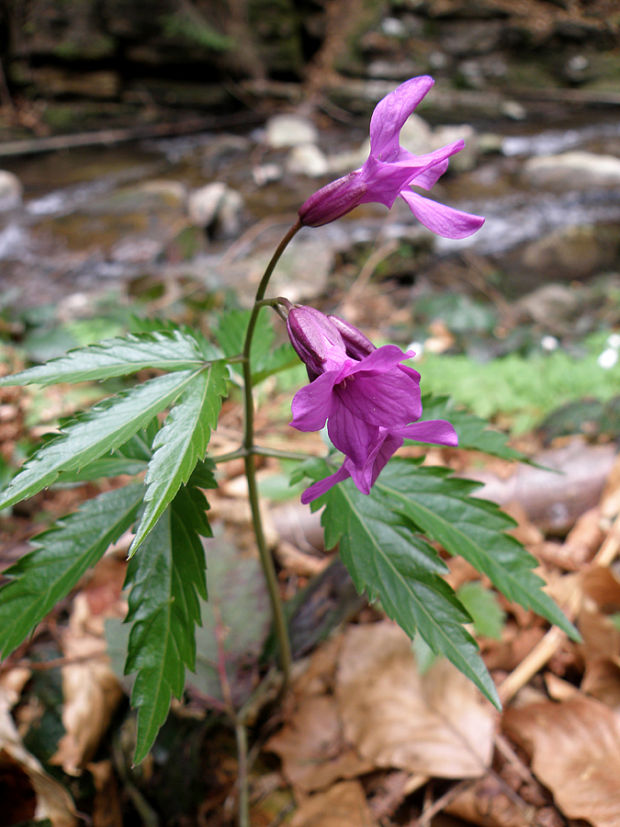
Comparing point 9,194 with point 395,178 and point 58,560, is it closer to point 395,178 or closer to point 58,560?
point 58,560

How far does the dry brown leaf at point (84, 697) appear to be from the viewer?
1379 millimetres

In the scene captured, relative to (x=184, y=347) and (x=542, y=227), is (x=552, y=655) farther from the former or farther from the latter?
(x=542, y=227)

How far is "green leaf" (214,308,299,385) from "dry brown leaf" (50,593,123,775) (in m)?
1.00

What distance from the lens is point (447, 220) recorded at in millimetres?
838

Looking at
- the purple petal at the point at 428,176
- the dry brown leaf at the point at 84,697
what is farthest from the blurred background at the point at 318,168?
the dry brown leaf at the point at 84,697

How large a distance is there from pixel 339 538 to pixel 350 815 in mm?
750

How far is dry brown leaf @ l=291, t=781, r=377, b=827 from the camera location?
1.24 m

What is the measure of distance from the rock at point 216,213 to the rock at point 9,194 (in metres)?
3.21

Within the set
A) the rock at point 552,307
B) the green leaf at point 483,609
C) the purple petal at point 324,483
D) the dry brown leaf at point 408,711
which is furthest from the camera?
the rock at point 552,307

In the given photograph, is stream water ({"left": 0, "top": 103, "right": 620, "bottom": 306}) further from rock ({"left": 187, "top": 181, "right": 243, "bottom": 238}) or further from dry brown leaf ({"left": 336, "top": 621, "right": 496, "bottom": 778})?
dry brown leaf ({"left": 336, "top": 621, "right": 496, "bottom": 778})

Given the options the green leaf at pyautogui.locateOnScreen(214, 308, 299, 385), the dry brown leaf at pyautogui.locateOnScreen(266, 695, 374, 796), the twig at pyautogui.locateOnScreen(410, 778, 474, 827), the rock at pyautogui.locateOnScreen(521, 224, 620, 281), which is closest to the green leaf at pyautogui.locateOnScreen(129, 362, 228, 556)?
the green leaf at pyautogui.locateOnScreen(214, 308, 299, 385)

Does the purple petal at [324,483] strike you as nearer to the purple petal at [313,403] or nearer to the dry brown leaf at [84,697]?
the purple petal at [313,403]

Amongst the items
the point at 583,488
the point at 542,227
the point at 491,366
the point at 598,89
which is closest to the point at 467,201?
the point at 542,227

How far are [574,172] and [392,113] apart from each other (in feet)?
29.3
